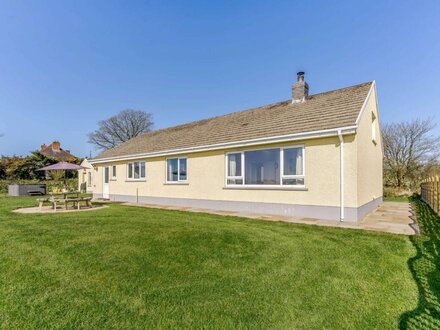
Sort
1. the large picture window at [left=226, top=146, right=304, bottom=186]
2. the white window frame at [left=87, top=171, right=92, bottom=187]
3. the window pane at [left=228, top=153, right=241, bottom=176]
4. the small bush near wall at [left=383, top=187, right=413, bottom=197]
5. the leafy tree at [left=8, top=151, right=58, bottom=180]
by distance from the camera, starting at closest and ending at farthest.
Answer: the large picture window at [left=226, top=146, right=304, bottom=186] → the window pane at [left=228, top=153, right=241, bottom=176] → the small bush near wall at [left=383, top=187, right=413, bottom=197] → the white window frame at [left=87, top=171, right=92, bottom=187] → the leafy tree at [left=8, top=151, right=58, bottom=180]

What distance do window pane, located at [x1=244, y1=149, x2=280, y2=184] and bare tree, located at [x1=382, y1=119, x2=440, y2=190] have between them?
81.3 feet

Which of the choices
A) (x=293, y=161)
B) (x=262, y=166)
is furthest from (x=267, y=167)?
(x=293, y=161)

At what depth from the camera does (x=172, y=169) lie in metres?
15.1

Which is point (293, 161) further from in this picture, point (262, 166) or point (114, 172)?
Answer: point (114, 172)

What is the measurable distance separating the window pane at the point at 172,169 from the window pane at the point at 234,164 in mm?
4210

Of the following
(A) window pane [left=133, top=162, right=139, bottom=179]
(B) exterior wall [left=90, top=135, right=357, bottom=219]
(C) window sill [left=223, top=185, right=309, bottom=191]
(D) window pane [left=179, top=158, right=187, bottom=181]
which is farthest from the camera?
(A) window pane [left=133, top=162, right=139, bottom=179]

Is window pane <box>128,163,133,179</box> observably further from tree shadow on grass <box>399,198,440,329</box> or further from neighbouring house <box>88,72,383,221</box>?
tree shadow on grass <box>399,198,440,329</box>

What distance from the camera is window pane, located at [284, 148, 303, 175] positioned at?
988 centimetres

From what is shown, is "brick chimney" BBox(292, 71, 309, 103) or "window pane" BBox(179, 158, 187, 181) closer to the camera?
"brick chimney" BBox(292, 71, 309, 103)

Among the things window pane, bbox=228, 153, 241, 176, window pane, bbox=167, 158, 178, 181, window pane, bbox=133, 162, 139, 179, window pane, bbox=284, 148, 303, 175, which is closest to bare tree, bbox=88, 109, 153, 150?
window pane, bbox=133, 162, 139, 179

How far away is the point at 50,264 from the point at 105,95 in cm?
2524

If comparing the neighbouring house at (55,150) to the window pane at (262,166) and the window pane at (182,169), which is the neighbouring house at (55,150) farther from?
the window pane at (262,166)

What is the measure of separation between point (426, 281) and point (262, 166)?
7.50 meters

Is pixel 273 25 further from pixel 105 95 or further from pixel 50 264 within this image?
pixel 105 95
